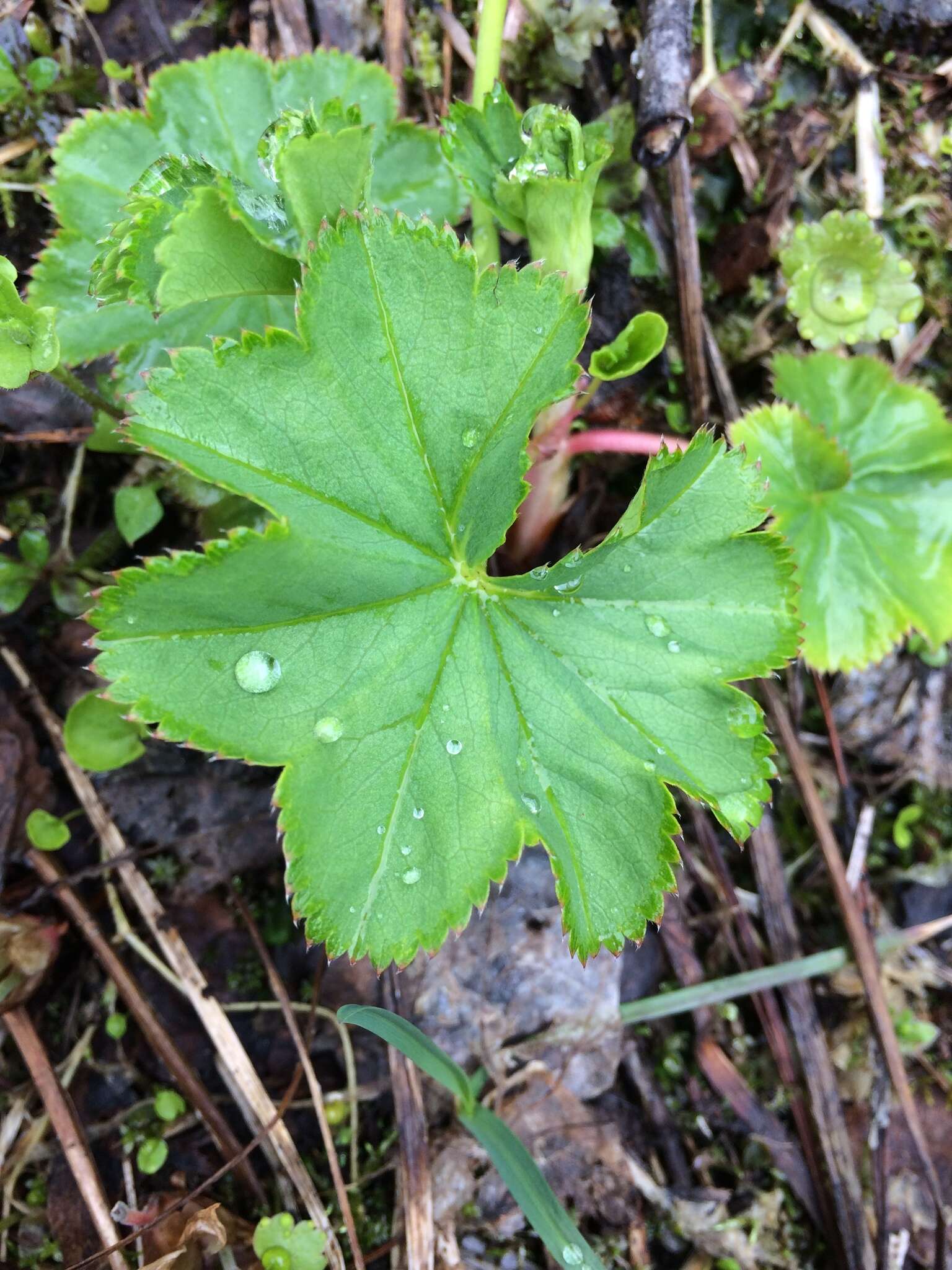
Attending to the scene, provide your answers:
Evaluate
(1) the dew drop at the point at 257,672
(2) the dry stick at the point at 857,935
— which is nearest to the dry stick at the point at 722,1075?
(2) the dry stick at the point at 857,935

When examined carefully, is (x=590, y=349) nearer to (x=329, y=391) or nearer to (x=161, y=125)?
(x=329, y=391)

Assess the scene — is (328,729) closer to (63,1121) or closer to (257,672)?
(257,672)

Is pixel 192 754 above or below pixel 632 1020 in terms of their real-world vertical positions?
above

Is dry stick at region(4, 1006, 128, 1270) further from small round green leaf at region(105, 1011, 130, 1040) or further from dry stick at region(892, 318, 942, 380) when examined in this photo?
dry stick at region(892, 318, 942, 380)

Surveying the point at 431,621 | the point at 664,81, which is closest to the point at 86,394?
the point at 431,621

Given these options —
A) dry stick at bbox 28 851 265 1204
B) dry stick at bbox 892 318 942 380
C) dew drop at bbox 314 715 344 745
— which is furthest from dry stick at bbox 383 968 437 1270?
dry stick at bbox 892 318 942 380

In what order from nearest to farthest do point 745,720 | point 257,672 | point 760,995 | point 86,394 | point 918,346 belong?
point 257,672
point 745,720
point 86,394
point 760,995
point 918,346

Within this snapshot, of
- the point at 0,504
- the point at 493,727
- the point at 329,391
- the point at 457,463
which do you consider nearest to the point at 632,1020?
the point at 493,727
